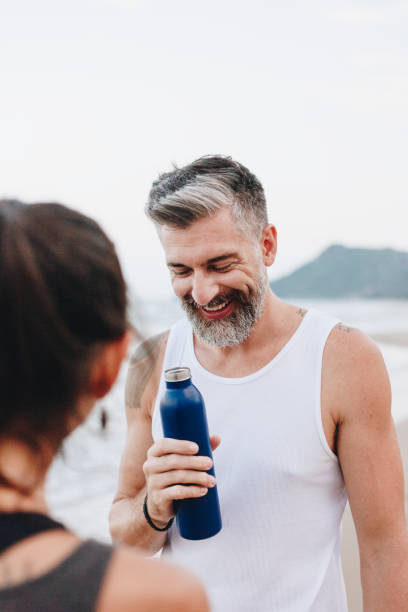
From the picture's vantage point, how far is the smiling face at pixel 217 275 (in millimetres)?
1783

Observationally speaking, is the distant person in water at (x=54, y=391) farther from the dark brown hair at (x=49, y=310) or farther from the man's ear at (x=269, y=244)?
the man's ear at (x=269, y=244)

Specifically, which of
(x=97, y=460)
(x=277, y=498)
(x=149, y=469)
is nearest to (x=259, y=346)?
(x=277, y=498)

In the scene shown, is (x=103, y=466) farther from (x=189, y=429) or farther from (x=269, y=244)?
(x=189, y=429)

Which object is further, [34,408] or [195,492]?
[195,492]

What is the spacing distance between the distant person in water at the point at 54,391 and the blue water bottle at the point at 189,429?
0.45 metres

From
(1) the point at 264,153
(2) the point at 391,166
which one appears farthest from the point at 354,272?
(1) the point at 264,153

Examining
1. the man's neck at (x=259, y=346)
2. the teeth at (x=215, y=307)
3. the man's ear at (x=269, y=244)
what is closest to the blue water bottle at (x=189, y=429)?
the man's neck at (x=259, y=346)

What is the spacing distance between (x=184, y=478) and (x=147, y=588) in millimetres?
686

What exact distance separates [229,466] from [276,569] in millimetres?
347

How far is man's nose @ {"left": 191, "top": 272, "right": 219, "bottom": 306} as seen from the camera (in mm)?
1789

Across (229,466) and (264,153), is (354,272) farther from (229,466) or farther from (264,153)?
(229,466)

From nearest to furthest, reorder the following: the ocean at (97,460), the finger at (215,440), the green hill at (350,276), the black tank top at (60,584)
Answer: the black tank top at (60,584) → the ocean at (97,460) → the finger at (215,440) → the green hill at (350,276)

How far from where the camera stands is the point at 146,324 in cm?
99

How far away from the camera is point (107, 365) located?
35.6 inches
